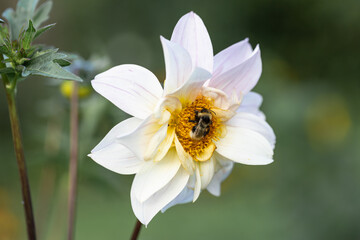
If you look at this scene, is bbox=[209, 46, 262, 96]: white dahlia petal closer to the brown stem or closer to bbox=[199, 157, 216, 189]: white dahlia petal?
bbox=[199, 157, 216, 189]: white dahlia petal

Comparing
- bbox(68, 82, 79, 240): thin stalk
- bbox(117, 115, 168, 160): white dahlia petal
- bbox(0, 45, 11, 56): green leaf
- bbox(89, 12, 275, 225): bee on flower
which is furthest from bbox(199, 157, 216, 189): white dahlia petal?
bbox(0, 45, 11, 56): green leaf

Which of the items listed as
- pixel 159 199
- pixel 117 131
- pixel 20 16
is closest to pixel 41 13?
pixel 20 16

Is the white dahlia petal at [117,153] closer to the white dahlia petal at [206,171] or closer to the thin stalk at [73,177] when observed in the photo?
the white dahlia petal at [206,171]

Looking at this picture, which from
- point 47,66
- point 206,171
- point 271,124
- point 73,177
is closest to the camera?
point 47,66

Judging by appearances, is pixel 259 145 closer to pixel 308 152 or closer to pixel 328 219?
pixel 328 219

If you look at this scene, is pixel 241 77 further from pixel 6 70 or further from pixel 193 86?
pixel 6 70

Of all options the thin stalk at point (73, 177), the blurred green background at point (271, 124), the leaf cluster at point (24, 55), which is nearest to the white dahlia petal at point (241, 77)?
the leaf cluster at point (24, 55)
